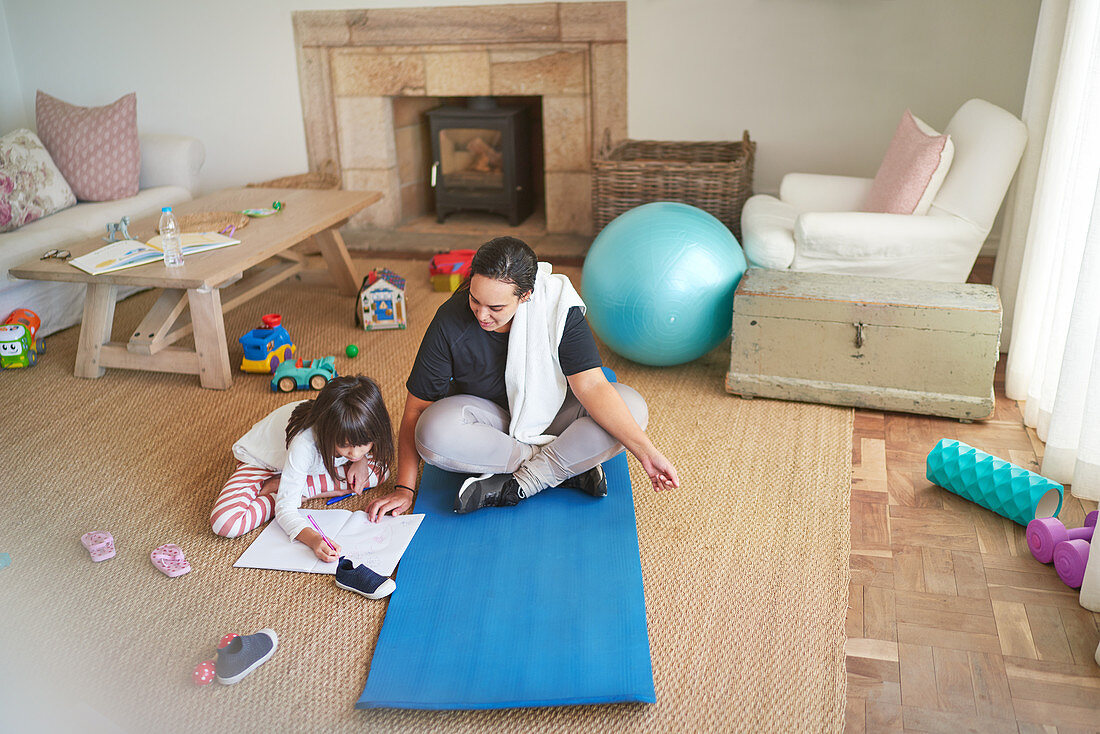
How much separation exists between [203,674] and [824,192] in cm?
285

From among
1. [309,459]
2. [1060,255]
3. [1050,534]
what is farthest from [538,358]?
[1060,255]

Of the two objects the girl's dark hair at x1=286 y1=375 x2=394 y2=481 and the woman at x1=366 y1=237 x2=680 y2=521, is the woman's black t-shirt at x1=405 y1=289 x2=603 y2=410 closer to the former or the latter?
the woman at x1=366 y1=237 x2=680 y2=521

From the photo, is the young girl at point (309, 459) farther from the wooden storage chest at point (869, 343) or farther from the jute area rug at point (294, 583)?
the wooden storage chest at point (869, 343)

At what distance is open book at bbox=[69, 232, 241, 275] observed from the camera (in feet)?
9.21

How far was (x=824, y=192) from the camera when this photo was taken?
137 inches

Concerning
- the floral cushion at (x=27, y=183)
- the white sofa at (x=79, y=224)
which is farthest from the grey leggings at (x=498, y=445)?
the floral cushion at (x=27, y=183)

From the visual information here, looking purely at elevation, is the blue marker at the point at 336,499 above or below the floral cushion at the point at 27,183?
below

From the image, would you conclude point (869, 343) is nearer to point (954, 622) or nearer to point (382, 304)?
point (954, 622)

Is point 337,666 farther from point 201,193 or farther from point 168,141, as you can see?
point 201,193

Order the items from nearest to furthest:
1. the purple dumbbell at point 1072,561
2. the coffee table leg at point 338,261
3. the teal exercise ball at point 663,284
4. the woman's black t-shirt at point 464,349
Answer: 1. the purple dumbbell at point 1072,561
2. the woman's black t-shirt at point 464,349
3. the teal exercise ball at point 663,284
4. the coffee table leg at point 338,261

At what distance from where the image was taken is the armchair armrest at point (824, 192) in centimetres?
342

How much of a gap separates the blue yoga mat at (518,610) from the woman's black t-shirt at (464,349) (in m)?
0.32

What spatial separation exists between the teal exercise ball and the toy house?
851mm

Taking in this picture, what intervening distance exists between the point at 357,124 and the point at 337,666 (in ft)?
12.0
